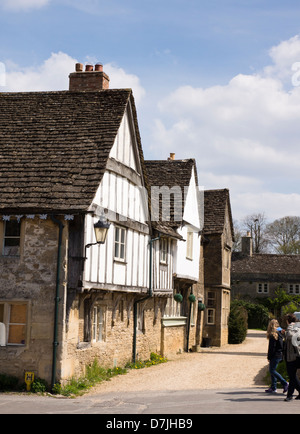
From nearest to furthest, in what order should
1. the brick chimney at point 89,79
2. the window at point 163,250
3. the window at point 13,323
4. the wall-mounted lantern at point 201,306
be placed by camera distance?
the window at point 13,323
the brick chimney at point 89,79
the window at point 163,250
the wall-mounted lantern at point 201,306

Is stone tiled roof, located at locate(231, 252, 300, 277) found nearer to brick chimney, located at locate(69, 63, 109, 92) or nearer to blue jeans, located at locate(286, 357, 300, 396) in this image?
brick chimney, located at locate(69, 63, 109, 92)

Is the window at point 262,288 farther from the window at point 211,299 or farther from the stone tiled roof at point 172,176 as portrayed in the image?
the stone tiled roof at point 172,176

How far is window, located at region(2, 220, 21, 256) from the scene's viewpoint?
14.3m

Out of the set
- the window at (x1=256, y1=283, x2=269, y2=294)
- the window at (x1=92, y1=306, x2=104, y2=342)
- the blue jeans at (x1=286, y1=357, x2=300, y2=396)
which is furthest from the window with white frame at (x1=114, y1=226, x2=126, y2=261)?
the window at (x1=256, y1=283, x2=269, y2=294)

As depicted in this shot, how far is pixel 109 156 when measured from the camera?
16078mm

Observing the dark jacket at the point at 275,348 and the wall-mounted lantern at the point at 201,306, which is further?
Result: the wall-mounted lantern at the point at 201,306

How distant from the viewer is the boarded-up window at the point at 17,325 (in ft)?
46.0

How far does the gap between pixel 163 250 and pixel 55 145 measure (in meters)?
7.66

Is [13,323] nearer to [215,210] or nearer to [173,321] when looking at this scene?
[173,321]

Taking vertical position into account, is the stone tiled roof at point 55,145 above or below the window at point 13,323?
above

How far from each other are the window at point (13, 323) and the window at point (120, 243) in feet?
11.9

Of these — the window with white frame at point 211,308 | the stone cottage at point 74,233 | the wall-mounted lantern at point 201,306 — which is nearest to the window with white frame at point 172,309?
the stone cottage at point 74,233

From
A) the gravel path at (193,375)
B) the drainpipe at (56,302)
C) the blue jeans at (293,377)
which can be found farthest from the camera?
the gravel path at (193,375)

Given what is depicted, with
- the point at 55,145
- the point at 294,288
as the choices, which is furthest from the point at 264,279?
the point at 55,145
